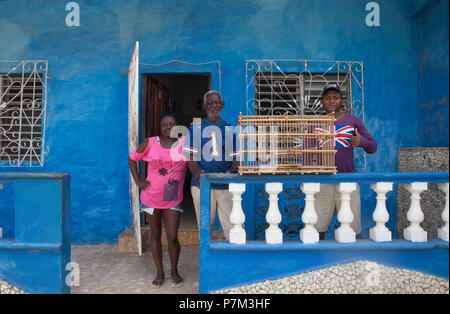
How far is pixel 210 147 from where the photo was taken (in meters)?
3.15

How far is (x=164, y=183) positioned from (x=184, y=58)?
229 centimetres

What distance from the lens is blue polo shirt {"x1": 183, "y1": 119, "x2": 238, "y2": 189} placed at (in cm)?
312

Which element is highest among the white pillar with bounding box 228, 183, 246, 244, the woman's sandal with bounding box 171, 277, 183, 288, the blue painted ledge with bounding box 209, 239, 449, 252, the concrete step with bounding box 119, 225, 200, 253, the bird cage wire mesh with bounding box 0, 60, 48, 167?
the bird cage wire mesh with bounding box 0, 60, 48, 167

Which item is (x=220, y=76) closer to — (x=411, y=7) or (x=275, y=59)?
(x=275, y=59)

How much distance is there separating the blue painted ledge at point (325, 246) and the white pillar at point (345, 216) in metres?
0.05

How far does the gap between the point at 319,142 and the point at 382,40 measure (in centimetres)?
299

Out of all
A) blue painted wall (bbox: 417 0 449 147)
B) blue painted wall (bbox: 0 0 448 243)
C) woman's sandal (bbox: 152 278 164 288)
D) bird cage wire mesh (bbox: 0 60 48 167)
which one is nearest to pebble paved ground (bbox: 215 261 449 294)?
woman's sandal (bbox: 152 278 164 288)

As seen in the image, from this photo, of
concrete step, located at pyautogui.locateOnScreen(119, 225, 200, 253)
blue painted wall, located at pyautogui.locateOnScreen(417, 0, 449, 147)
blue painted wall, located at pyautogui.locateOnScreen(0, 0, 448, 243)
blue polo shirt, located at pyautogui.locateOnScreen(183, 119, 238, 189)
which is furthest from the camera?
blue painted wall, located at pyautogui.locateOnScreen(0, 0, 448, 243)

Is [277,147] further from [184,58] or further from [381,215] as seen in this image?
[184,58]

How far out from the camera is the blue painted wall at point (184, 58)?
475 centimetres

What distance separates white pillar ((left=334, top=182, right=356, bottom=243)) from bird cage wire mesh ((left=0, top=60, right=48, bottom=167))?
13.8ft

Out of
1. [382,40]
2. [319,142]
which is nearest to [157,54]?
[319,142]

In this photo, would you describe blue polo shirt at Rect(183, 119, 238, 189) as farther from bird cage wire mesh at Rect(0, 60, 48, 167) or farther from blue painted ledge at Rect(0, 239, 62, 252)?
Answer: bird cage wire mesh at Rect(0, 60, 48, 167)

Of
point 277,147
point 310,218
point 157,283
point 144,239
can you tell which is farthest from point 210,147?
point 144,239
